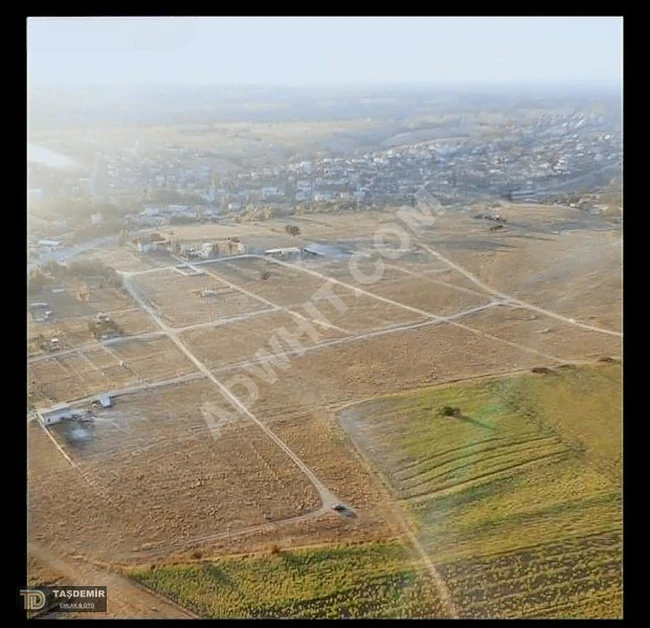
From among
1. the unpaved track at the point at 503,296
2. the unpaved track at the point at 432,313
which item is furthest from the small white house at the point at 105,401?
the unpaved track at the point at 503,296

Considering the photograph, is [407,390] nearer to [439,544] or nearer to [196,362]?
[439,544]

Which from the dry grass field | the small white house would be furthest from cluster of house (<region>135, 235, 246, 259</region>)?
the small white house

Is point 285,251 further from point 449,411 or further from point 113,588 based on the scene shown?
point 113,588

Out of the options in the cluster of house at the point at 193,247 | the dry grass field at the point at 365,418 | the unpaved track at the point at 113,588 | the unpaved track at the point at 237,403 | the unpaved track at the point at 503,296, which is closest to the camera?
the unpaved track at the point at 113,588

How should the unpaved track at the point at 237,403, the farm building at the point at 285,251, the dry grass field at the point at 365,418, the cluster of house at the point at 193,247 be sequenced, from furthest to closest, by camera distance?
the farm building at the point at 285,251, the cluster of house at the point at 193,247, the unpaved track at the point at 237,403, the dry grass field at the point at 365,418

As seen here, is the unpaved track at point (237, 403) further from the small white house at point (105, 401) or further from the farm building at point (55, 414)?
the farm building at point (55, 414)

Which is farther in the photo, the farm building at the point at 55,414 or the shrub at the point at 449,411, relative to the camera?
the shrub at the point at 449,411

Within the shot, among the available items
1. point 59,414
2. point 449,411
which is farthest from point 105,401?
point 449,411
